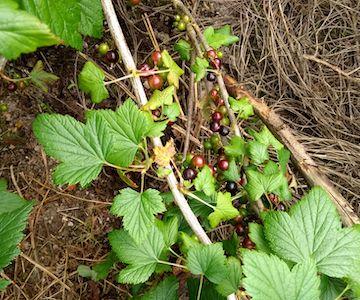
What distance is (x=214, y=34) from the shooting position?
6.52 ft

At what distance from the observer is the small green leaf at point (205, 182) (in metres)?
1.60

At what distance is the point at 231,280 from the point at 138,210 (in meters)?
0.37

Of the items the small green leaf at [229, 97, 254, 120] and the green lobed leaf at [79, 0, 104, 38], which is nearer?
the green lobed leaf at [79, 0, 104, 38]

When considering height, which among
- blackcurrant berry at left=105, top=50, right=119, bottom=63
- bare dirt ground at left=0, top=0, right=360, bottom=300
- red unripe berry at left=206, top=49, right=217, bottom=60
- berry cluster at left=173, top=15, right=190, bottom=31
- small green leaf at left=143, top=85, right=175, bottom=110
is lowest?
bare dirt ground at left=0, top=0, right=360, bottom=300

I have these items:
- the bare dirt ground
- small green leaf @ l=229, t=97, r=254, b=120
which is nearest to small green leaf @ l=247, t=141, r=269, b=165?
small green leaf @ l=229, t=97, r=254, b=120

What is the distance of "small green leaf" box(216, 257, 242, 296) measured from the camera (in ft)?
4.69

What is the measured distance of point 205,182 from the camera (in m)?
1.61

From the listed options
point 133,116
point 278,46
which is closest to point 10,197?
point 133,116

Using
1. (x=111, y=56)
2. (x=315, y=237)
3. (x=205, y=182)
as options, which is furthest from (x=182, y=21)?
(x=315, y=237)

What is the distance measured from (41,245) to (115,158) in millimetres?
970

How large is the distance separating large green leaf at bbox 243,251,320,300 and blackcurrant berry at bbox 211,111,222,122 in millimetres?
785

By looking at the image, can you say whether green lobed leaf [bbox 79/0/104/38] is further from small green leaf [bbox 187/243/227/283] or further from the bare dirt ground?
small green leaf [bbox 187/243/227/283]

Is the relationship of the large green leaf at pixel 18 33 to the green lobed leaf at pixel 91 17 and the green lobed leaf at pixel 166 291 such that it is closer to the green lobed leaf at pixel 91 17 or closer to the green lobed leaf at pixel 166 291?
the green lobed leaf at pixel 91 17

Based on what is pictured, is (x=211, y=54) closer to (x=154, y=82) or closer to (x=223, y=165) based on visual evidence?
(x=154, y=82)
